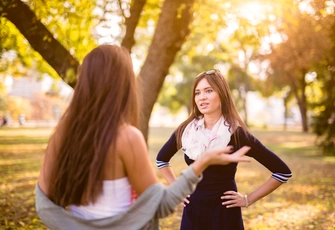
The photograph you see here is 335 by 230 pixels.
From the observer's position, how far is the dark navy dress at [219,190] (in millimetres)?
2924

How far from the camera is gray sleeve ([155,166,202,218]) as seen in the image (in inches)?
76.3

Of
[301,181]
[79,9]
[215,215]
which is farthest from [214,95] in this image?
[301,181]

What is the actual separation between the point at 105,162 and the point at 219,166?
126cm

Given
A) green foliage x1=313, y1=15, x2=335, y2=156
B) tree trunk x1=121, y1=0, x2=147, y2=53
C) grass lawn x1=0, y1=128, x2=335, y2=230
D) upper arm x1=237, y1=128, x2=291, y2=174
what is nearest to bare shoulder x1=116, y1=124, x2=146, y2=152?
upper arm x1=237, y1=128, x2=291, y2=174

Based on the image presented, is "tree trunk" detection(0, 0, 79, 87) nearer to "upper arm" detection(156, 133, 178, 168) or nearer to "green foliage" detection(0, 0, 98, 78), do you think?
"green foliage" detection(0, 0, 98, 78)

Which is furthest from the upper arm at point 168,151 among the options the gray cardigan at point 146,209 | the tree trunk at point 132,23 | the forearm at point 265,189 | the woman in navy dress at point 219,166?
the tree trunk at point 132,23

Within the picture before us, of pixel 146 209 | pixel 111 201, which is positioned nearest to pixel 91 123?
pixel 111 201

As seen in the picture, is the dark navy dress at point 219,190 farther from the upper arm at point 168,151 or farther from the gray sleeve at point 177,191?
the gray sleeve at point 177,191

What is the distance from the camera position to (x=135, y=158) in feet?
6.25

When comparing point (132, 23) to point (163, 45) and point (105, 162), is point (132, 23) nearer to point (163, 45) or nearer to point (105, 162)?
point (163, 45)

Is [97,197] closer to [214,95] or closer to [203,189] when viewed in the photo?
[203,189]

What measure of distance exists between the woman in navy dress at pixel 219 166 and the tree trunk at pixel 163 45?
389cm

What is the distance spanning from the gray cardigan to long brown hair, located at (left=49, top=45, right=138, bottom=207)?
0.32 ft

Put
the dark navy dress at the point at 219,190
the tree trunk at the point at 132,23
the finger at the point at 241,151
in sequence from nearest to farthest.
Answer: the finger at the point at 241,151
the dark navy dress at the point at 219,190
the tree trunk at the point at 132,23
